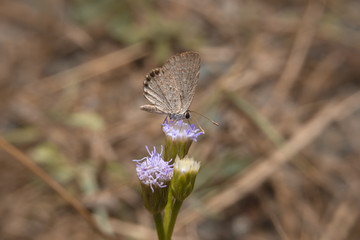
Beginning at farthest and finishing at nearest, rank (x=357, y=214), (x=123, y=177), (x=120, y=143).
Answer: (x=120, y=143)
(x=123, y=177)
(x=357, y=214)

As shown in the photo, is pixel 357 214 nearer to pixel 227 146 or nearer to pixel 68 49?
pixel 227 146

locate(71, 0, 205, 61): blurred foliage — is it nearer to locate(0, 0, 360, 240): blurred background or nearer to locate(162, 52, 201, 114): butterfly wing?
locate(0, 0, 360, 240): blurred background

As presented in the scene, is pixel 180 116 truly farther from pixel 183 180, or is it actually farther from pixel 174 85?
pixel 183 180

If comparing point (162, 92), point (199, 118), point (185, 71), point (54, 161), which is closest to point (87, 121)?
point (54, 161)

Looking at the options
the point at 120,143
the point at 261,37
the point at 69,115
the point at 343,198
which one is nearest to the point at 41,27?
the point at 69,115

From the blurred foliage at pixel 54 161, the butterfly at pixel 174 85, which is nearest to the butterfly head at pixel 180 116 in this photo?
the butterfly at pixel 174 85

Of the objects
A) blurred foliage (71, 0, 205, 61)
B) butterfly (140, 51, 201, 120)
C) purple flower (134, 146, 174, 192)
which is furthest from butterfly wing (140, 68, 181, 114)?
blurred foliage (71, 0, 205, 61)
